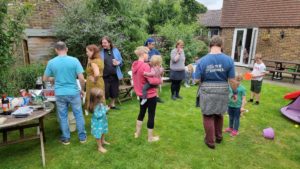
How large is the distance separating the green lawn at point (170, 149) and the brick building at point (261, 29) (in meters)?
8.03

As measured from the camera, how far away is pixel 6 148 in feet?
12.8

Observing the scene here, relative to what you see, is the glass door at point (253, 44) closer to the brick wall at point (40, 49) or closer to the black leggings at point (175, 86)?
the black leggings at point (175, 86)

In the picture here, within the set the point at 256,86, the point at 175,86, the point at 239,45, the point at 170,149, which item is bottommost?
the point at 170,149

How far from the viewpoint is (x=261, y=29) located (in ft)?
42.0

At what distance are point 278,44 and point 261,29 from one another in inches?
50.4

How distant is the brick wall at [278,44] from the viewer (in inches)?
451

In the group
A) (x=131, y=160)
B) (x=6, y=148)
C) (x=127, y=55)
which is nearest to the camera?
(x=131, y=160)

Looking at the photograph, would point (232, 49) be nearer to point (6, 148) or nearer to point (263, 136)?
point (263, 136)

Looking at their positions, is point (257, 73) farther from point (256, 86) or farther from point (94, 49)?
point (94, 49)

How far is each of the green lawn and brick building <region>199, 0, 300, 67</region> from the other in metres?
8.03

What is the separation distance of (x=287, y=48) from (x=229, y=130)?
947 cm

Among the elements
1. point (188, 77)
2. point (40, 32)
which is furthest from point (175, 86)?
point (40, 32)

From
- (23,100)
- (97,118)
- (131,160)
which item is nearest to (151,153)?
(131,160)

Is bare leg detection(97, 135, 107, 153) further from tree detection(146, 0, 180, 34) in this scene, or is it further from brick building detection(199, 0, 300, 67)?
tree detection(146, 0, 180, 34)
